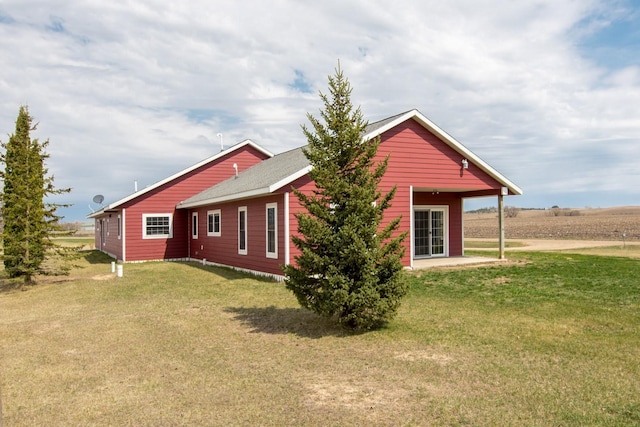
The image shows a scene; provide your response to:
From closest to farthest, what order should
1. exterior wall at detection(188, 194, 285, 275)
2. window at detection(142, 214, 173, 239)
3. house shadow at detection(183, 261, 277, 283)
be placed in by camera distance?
exterior wall at detection(188, 194, 285, 275) → house shadow at detection(183, 261, 277, 283) → window at detection(142, 214, 173, 239)

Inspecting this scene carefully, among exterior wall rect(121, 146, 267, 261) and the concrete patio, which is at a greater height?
exterior wall rect(121, 146, 267, 261)

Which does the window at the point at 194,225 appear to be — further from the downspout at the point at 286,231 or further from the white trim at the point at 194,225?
the downspout at the point at 286,231

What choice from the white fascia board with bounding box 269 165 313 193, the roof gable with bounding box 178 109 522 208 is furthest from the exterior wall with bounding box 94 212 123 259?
the white fascia board with bounding box 269 165 313 193

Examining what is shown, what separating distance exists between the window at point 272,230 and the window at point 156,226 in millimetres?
10304

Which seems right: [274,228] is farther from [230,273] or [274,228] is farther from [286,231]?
[230,273]

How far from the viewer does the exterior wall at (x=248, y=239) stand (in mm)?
15000

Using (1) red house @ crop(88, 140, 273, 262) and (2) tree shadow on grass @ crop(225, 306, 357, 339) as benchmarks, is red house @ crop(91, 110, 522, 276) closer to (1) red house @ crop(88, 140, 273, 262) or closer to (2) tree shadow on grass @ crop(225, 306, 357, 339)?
(1) red house @ crop(88, 140, 273, 262)

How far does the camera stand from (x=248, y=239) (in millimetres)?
17281

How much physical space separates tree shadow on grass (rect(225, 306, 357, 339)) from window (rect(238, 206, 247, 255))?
261 inches

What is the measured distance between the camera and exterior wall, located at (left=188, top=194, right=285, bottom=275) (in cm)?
1500

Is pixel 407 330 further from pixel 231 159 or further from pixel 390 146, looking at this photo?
pixel 231 159

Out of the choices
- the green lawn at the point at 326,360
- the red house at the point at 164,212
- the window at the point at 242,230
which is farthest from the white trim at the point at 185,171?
the green lawn at the point at 326,360

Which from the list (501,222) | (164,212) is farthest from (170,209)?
(501,222)

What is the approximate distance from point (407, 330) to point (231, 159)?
19281 mm
